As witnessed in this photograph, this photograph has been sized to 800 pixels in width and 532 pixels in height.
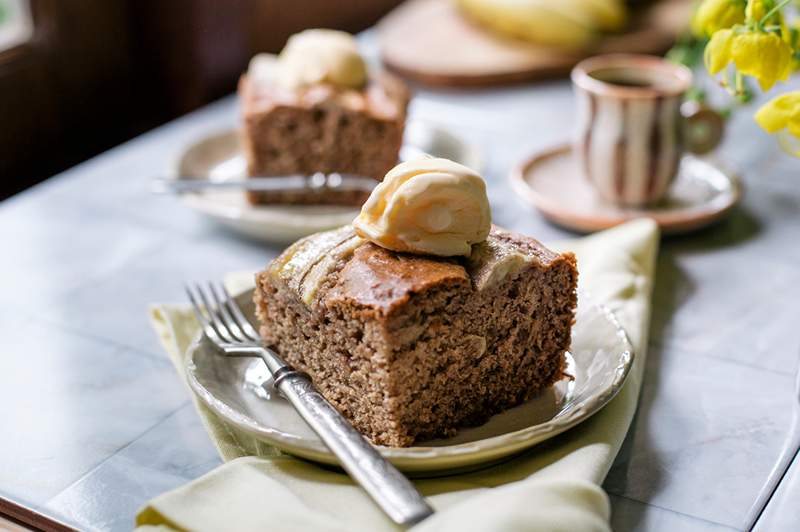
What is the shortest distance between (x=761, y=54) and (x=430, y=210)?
1.20ft

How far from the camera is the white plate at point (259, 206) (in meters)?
1.57

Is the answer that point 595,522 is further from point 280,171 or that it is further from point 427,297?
point 280,171

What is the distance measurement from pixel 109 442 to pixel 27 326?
345 millimetres

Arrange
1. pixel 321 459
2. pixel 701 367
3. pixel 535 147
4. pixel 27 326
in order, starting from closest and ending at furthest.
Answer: pixel 321 459, pixel 701 367, pixel 27 326, pixel 535 147

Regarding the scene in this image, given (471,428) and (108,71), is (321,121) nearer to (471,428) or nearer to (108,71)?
(471,428)

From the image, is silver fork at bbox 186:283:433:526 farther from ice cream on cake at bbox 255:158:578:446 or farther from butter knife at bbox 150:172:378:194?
butter knife at bbox 150:172:378:194

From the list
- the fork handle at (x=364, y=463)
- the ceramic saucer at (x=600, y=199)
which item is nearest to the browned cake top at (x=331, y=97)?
the ceramic saucer at (x=600, y=199)

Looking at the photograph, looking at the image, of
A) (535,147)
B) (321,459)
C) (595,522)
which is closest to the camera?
(595,522)

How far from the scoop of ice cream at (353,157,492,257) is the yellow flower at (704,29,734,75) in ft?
0.89

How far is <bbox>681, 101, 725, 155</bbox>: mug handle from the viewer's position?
173 cm

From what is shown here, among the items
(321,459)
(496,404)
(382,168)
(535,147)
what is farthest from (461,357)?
(535,147)

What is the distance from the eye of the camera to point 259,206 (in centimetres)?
179

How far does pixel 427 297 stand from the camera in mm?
1000

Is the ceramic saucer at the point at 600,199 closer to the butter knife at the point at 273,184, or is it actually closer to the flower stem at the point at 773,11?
the butter knife at the point at 273,184
